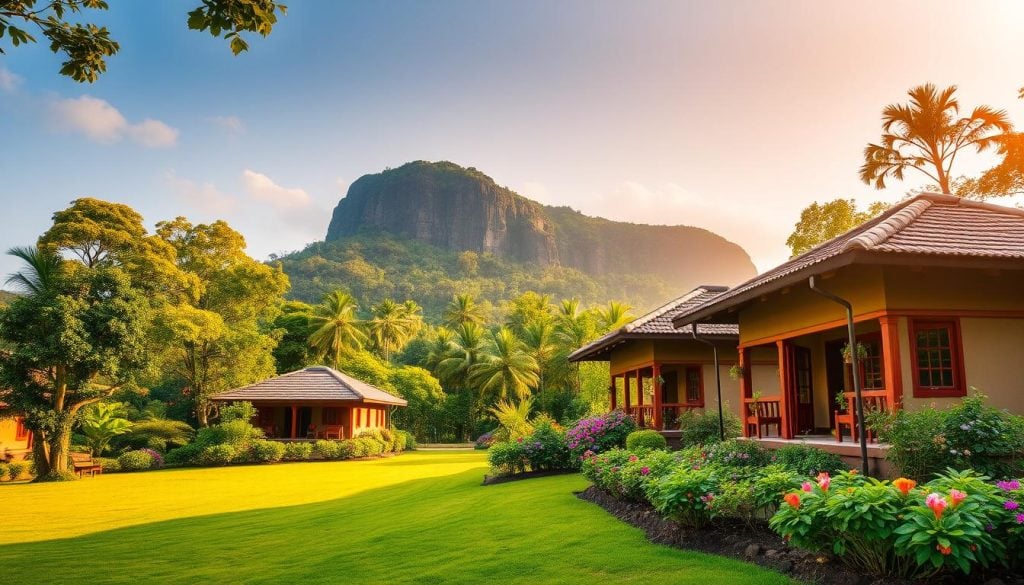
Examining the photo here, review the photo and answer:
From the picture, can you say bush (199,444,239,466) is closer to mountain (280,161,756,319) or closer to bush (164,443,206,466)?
bush (164,443,206,466)

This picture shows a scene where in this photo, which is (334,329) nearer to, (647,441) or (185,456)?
(185,456)

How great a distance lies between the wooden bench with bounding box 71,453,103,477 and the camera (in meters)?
20.6

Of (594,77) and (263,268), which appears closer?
(594,77)

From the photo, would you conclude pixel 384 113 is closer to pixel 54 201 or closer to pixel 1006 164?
pixel 54 201

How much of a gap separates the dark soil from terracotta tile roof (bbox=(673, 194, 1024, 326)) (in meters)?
3.39

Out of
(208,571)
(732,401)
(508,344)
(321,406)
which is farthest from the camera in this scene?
(508,344)

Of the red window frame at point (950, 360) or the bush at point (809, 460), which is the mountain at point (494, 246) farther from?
the red window frame at point (950, 360)

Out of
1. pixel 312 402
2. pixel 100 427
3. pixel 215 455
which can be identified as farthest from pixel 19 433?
pixel 312 402

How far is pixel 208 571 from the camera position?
7164mm

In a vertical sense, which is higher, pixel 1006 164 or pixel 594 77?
pixel 594 77

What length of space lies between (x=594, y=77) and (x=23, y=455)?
25.6m

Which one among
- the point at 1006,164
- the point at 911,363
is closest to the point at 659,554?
the point at 911,363

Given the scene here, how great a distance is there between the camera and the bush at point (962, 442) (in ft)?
20.9

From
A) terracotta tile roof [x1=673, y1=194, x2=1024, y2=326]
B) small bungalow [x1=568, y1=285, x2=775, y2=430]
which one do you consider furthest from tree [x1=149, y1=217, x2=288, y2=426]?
terracotta tile roof [x1=673, y1=194, x2=1024, y2=326]
